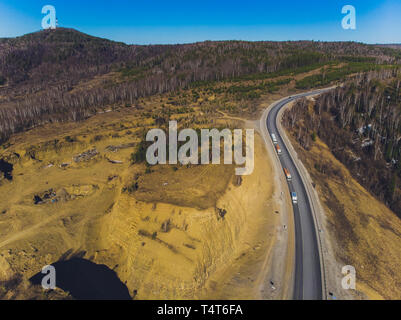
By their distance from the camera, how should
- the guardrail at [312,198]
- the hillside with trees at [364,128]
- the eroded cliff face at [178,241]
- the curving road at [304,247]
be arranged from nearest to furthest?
the curving road at [304,247] → the guardrail at [312,198] → the eroded cliff face at [178,241] → the hillside with trees at [364,128]

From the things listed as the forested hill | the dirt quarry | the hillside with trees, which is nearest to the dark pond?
the dirt quarry

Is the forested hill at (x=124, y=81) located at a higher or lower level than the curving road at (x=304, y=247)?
higher

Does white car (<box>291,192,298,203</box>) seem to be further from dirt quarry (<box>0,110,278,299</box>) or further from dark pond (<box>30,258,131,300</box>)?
dark pond (<box>30,258,131,300</box>)

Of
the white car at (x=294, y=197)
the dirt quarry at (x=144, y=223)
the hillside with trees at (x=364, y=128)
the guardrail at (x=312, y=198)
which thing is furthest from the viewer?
the hillside with trees at (x=364, y=128)

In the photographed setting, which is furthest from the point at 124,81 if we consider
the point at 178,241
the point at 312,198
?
the point at 178,241

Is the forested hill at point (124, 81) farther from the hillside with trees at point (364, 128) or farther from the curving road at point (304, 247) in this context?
the curving road at point (304, 247)

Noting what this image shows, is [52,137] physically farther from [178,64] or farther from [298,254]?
[178,64]

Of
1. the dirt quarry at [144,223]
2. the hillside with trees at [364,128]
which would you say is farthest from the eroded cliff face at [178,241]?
the hillside with trees at [364,128]
